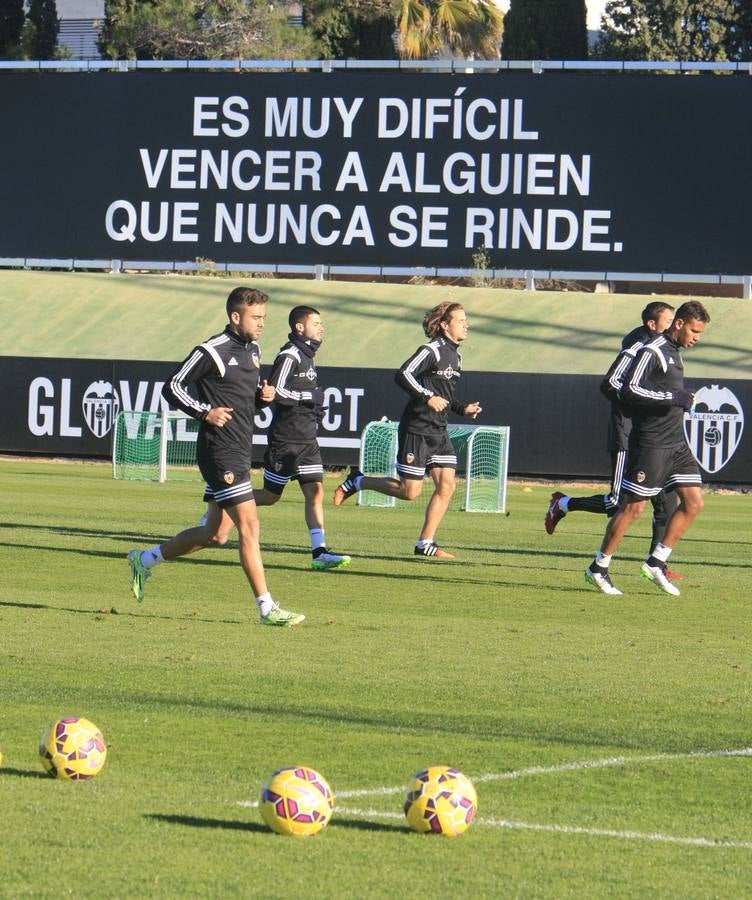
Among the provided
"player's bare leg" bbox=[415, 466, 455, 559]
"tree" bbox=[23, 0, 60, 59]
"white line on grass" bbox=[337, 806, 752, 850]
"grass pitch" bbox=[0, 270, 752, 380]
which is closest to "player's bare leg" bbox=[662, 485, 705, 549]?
"player's bare leg" bbox=[415, 466, 455, 559]

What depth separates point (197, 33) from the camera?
47.3 metres

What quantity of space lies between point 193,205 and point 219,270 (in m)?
1.63

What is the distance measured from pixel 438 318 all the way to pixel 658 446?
2.94 meters

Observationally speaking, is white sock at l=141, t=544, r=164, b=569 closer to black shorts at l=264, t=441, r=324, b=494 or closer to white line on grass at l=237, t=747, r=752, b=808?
black shorts at l=264, t=441, r=324, b=494

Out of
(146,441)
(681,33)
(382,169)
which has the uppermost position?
(681,33)

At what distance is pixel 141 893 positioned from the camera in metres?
4.62

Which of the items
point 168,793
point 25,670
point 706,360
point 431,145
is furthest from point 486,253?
point 168,793

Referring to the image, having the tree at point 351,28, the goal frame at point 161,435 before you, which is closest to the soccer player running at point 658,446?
the goal frame at point 161,435

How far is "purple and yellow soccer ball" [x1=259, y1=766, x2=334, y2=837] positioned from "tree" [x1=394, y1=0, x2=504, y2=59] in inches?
1688

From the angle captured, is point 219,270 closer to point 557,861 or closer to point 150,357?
point 150,357

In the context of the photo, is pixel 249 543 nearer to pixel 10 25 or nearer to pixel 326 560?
pixel 326 560

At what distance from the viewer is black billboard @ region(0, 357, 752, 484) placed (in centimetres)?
2892

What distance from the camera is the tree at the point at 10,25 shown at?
1880 inches

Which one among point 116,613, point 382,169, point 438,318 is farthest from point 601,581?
point 382,169
